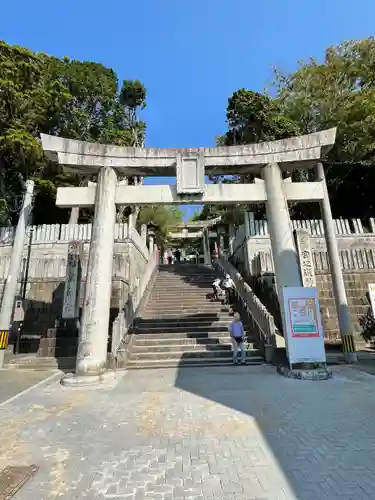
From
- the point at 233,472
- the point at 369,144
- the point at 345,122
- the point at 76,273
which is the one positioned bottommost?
the point at 233,472

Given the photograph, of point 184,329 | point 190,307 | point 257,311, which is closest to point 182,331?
point 184,329

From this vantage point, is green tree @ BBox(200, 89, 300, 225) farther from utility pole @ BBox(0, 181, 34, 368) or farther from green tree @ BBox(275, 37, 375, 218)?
utility pole @ BBox(0, 181, 34, 368)

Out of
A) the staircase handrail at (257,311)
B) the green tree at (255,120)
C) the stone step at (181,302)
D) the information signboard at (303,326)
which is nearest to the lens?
the information signboard at (303,326)

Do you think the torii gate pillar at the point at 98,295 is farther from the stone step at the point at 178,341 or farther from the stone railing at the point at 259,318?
the stone railing at the point at 259,318

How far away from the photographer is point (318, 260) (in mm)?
13922

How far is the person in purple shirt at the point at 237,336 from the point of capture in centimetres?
872

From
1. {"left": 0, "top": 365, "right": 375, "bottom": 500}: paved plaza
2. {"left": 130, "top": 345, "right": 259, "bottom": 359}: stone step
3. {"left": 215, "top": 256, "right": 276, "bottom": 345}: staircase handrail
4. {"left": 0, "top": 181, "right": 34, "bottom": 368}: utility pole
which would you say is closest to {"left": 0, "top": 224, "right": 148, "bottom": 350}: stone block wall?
{"left": 0, "top": 181, "right": 34, "bottom": 368}: utility pole

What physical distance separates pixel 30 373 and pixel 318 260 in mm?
12145

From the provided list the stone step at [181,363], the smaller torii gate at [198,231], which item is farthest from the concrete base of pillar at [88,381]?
the smaller torii gate at [198,231]

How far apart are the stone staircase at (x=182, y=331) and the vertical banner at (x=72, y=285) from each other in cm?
240

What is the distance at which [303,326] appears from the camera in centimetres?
760

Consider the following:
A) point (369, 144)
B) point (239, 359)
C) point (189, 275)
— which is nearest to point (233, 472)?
point (239, 359)

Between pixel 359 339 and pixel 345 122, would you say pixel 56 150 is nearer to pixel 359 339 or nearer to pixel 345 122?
pixel 359 339

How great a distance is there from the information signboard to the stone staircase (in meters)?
2.21
